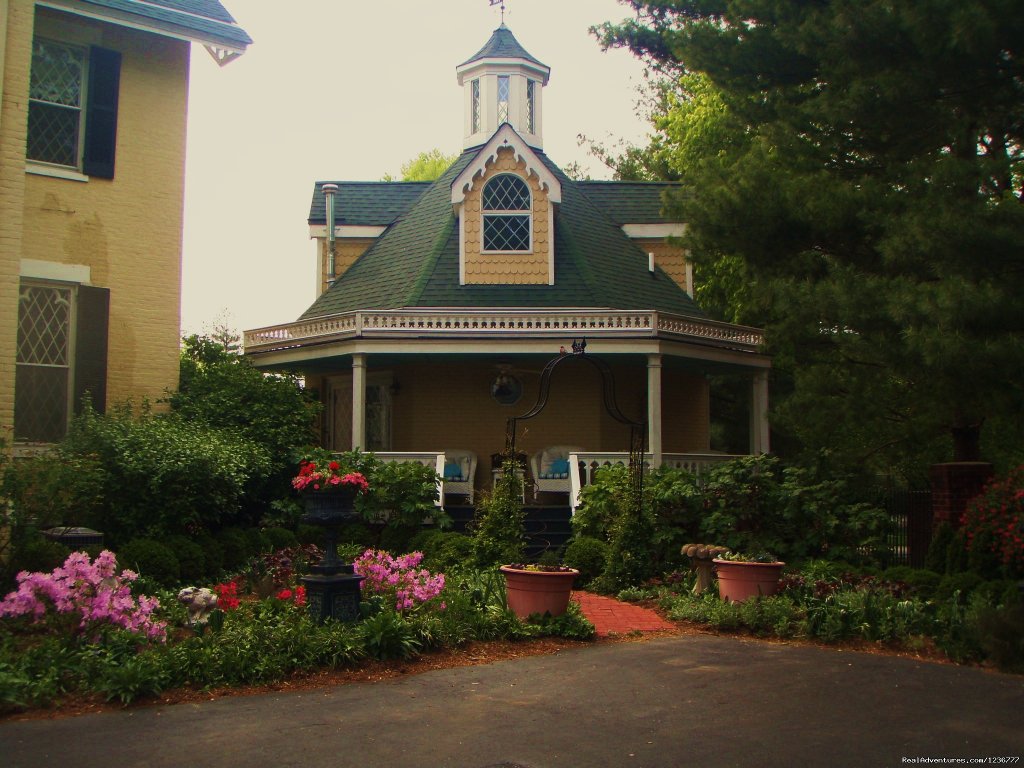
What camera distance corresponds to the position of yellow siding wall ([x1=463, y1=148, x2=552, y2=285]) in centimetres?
1862

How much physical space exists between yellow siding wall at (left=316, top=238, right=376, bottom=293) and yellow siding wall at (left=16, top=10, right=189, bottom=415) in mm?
7042

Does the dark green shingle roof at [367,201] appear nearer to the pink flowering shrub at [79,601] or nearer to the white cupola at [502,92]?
the white cupola at [502,92]

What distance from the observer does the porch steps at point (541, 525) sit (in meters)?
15.0

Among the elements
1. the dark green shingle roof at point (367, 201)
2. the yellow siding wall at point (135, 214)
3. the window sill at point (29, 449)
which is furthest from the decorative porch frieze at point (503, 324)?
the window sill at point (29, 449)

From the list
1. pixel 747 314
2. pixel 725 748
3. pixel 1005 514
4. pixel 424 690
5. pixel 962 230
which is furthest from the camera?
pixel 747 314

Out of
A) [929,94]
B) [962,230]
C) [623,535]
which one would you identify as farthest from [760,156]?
[623,535]

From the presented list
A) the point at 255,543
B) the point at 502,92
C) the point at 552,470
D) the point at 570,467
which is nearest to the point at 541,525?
the point at 570,467

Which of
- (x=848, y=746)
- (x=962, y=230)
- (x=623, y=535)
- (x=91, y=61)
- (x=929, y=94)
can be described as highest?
(x=91, y=61)

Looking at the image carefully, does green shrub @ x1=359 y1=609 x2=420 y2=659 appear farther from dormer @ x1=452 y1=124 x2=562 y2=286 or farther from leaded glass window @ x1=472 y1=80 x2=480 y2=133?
leaded glass window @ x1=472 y1=80 x2=480 y2=133

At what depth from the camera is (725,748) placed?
598 cm

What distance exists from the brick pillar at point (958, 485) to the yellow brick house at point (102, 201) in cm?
1027

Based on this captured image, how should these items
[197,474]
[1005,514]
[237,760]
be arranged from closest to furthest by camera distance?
[237,760]
[1005,514]
[197,474]

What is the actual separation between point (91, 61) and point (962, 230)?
10.8m

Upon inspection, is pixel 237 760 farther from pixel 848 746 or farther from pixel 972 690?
pixel 972 690
